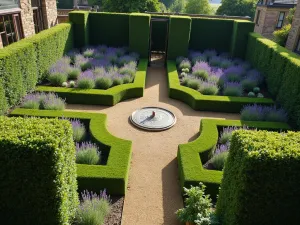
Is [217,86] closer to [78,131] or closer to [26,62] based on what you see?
[78,131]

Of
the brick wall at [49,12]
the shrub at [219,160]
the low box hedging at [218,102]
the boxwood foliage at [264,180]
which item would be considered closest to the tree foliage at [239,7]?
the brick wall at [49,12]

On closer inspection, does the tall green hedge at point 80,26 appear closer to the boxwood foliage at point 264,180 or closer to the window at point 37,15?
the window at point 37,15

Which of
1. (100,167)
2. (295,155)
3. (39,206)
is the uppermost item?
(295,155)

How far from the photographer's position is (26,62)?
9.95 m

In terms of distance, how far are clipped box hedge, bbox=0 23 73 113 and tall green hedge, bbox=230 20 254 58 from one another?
10295 millimetres

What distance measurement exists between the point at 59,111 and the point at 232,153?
639cm

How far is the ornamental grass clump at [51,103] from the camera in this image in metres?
9.56

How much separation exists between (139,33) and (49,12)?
620 centimetres

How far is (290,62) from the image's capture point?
33.1ft

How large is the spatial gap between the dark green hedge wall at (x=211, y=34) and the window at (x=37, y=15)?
965 centimetres

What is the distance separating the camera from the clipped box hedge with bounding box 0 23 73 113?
8656mm

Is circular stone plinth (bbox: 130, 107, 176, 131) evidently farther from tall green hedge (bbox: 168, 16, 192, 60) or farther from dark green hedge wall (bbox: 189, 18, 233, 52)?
dark green hedge wall (bbox: 189, 18, 233, 52)

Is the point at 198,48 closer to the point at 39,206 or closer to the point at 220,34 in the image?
the point at 220,34

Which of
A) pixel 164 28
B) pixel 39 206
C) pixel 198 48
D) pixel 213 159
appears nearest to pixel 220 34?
pixel 198 48
